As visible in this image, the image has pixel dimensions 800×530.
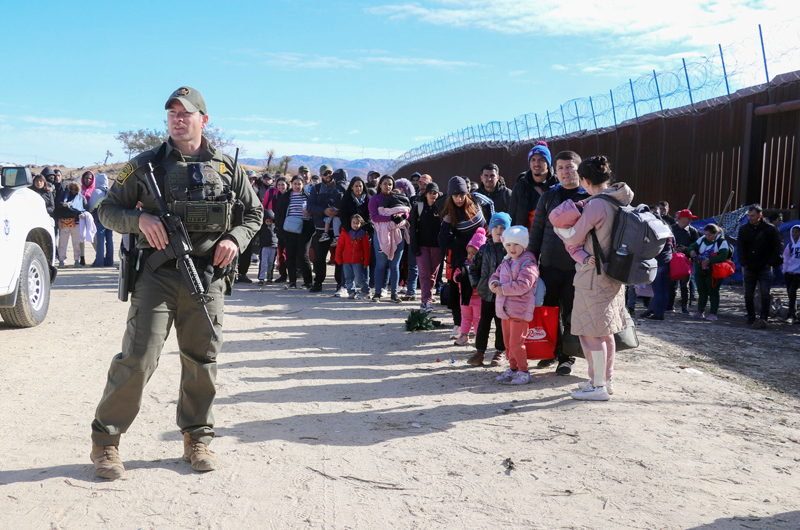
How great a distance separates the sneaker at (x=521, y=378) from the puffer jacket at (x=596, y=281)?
30.4 inches

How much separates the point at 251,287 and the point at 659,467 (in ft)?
31.6

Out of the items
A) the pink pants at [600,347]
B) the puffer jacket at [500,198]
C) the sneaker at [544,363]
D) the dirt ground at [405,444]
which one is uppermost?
the puffer jacket at [500,198]

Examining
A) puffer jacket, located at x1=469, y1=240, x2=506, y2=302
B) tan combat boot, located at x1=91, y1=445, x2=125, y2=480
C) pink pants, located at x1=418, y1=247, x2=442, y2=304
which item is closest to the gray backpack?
puffer jacket, located at x1=469, y1=240, x2=506, y2=302

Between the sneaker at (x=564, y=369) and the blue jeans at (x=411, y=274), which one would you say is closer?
the sneaker at (x=564, y=369)

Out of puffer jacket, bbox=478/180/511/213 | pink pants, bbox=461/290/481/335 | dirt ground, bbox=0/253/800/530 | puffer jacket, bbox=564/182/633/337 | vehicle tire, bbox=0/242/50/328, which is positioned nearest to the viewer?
dirt ground, bbox=0/253/800/530

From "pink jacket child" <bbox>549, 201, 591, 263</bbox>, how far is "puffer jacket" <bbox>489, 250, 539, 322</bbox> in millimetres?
586

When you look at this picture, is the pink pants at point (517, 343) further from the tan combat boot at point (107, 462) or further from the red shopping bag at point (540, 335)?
the tan combat boot at point (107, 462)

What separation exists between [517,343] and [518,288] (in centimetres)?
48

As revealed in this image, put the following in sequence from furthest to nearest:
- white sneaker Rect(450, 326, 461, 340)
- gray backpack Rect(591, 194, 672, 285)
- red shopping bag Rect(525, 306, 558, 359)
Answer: white sneaker Rect(450, 326, 461, 340) < red shopping bag Rect(525, 306, 558, 359) < gray backpack Rect(591, 194, 672, 285)

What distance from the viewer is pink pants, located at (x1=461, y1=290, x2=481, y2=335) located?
690 centimetres

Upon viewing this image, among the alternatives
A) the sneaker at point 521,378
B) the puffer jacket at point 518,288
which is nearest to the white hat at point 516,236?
the puffer jacket at point 518,288

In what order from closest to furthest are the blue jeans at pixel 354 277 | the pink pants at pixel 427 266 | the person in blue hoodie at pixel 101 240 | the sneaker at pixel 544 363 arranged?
the sneaker at pixel 544 363 → the pink pants at pixel 427 266 → the blue jeans at pixel 354 277 → the person in blue hoodie at pixel 101 240

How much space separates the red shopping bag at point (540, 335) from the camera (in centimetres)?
587

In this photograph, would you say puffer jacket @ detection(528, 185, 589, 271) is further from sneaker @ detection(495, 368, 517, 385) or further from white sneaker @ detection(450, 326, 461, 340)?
white sneaker @ detection(450, 326, 461, 340)
